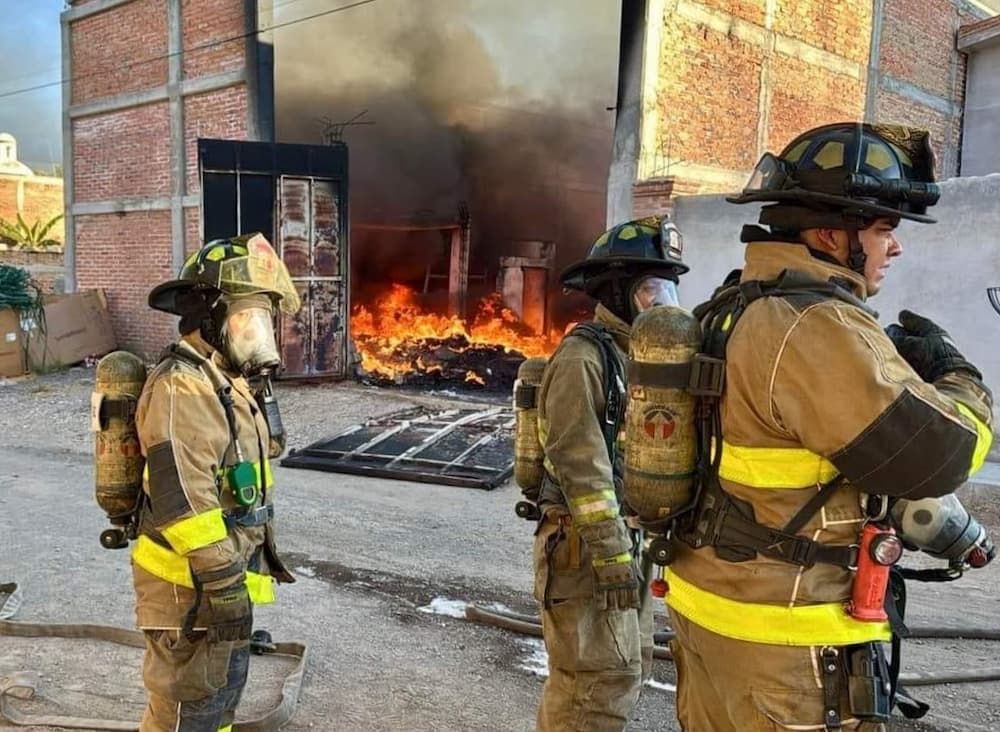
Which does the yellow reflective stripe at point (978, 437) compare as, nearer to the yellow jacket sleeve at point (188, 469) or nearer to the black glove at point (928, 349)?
the black glove at point (928, 349)

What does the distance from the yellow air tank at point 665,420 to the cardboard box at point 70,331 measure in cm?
1352

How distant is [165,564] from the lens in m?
2.50

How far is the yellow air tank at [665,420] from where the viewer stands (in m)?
1.96

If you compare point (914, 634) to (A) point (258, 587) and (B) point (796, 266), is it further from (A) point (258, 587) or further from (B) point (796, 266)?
(A) point (258, 587)

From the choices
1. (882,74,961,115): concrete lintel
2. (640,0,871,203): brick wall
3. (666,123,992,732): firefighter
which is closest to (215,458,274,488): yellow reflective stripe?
(666,123,992,732): firefighter

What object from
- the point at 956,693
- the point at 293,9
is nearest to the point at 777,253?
the point at 956,693

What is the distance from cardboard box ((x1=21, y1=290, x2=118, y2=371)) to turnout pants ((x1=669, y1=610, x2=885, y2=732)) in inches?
538

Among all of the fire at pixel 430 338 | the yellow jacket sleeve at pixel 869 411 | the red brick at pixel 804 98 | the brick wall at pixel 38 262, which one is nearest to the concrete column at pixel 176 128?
the fire at pixel 430 338

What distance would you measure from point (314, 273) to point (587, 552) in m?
9.40

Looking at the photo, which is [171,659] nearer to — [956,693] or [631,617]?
[631,617]

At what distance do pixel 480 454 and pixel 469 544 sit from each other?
2.30m

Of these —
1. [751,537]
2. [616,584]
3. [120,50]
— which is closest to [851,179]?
[751,537]

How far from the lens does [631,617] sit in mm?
2684

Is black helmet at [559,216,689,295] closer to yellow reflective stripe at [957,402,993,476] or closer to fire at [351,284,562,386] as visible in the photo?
yellow reflective stripe at [957,402,993,476]
